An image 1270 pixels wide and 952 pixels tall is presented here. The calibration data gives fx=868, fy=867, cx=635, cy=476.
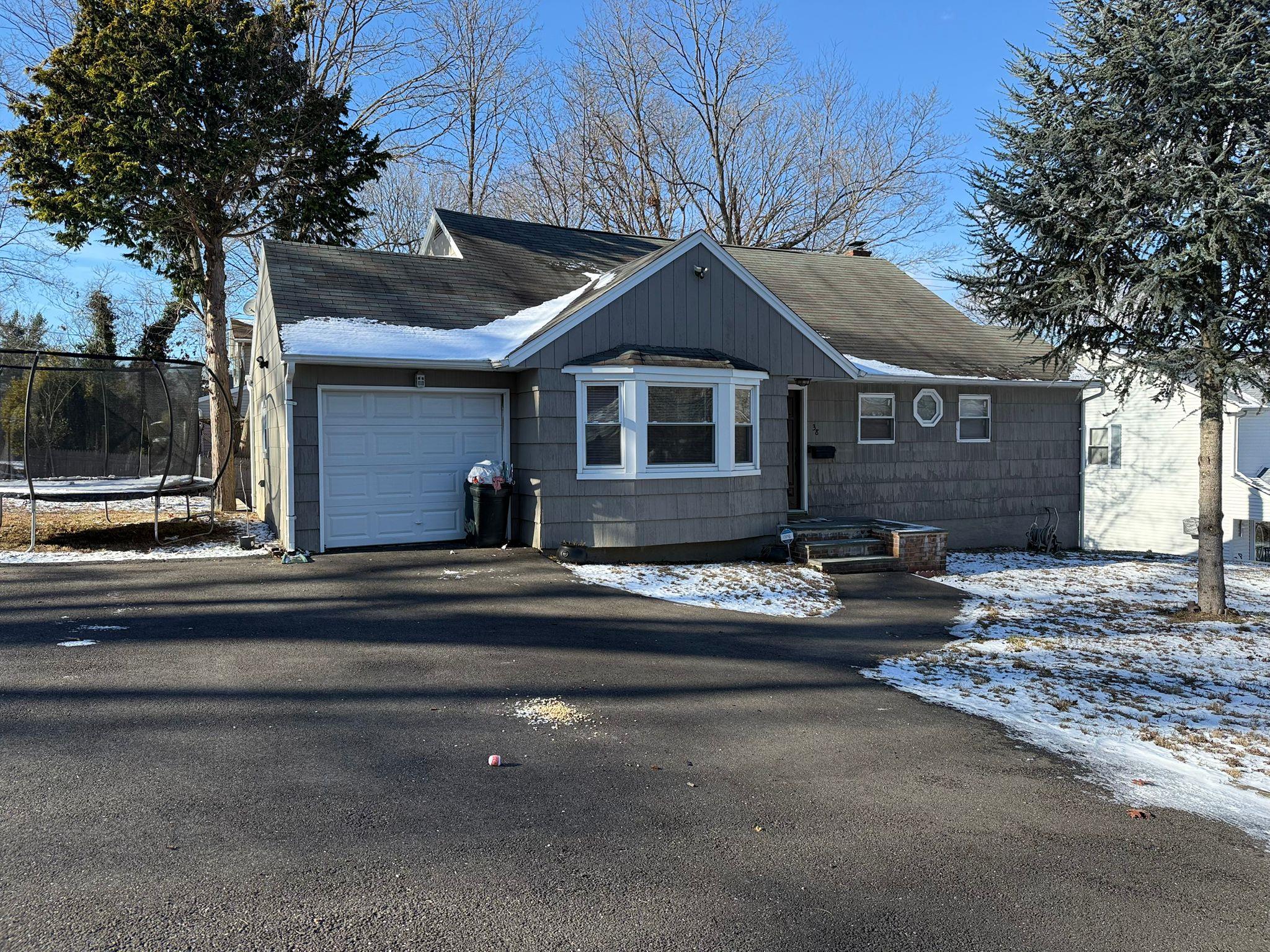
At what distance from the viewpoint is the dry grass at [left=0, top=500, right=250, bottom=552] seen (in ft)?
36.8

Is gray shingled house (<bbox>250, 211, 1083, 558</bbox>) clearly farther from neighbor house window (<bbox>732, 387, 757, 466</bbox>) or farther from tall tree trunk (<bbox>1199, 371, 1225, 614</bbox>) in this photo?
tall tree trunk (<bbox>1199, 371, 1225, 614</bbox>)

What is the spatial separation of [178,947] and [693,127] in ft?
98.0

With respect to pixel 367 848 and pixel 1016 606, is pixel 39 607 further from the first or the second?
pixel 1016 606

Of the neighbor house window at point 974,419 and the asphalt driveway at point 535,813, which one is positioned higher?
the neighbor house window at point 974,419

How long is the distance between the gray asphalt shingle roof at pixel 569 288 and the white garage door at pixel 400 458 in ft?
4.25

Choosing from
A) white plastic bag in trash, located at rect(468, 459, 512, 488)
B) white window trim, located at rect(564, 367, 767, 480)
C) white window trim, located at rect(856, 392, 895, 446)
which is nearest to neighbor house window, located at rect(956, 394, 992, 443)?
white window trim, located at rect(856, 392, 895, 446)

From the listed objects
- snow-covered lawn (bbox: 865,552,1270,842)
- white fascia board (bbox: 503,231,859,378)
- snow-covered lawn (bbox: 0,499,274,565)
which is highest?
white fascia board (bbox: 503,231,859,378)

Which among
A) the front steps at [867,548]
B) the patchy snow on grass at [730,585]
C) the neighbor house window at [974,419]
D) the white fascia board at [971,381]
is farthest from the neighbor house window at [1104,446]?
the patchy snow on grass at [730,585]

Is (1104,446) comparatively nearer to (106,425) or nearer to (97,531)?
(106,425)

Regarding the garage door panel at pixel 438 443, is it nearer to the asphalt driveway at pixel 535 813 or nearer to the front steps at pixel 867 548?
the asphalt driveway at pixel 535 813

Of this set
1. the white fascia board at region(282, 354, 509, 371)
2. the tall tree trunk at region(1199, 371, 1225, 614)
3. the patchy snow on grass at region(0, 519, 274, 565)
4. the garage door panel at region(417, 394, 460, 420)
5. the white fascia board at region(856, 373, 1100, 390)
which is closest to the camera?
the tall tree trunk at region(1199, 371, 1225, 614)

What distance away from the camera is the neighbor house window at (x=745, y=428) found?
12234 mm

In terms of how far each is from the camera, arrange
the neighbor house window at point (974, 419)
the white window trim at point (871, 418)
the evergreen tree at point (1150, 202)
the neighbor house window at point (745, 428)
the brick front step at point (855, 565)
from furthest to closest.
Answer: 1. the neighbor house window at point (974, 419)
2. the white window trim at point (871, 418)
3. the neighbor house window at point (745, 428)
4. the brick front step at point (855, 565)
5. the evergreen tree at point (1150, 202)

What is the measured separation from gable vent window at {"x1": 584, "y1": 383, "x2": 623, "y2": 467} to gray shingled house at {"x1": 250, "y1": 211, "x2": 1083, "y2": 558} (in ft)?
0.08
